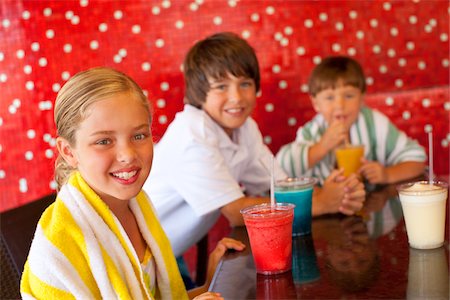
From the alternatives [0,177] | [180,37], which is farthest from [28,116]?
[180,37]

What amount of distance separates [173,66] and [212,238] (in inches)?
29.1

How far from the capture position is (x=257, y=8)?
8.71 feet

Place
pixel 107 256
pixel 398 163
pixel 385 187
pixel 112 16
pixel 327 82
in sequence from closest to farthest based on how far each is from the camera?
1. pixel 107 256
2. pixel 385 187
3. pixel 398 163
4. pixel 327 82
5. pixel 112 16

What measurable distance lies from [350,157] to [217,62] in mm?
473

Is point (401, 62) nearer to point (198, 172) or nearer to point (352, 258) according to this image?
point (198, 172)

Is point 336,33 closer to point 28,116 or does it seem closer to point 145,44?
point 145,44

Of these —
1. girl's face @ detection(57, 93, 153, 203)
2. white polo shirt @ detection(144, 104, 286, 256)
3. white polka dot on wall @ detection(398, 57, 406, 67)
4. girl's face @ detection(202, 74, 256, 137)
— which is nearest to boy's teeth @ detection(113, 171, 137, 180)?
girl's face @ detection(57, 93, 153, 203)

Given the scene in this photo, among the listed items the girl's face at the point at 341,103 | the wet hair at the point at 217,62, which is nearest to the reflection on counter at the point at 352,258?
the wet hair at the point at 217,62

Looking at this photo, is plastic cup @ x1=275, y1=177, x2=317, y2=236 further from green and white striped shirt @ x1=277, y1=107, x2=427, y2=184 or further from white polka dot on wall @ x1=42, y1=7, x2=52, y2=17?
white polka dot on wall @ x1=42, y1=7, x2=52, y2=17

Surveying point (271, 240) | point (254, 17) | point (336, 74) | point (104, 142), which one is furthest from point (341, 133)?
point (104, 142)

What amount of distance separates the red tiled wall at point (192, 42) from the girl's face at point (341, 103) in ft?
1.24

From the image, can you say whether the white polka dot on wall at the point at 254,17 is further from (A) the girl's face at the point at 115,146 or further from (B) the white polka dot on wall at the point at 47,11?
(A) the girl's face at the point at 115,146

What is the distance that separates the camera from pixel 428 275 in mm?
1066

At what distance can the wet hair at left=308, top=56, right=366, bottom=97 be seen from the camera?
230cm
